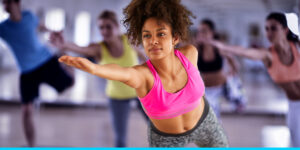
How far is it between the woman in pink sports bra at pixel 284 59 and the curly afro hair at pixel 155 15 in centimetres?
109

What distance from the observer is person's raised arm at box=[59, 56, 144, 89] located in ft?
3.55

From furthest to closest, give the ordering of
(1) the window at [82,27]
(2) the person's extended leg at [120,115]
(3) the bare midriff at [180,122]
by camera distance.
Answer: (1) the window at [82,27] → (2) the person's extended leg at [120,115] → (3) the bare midriff at [180,122]

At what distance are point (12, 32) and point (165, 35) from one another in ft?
6.83

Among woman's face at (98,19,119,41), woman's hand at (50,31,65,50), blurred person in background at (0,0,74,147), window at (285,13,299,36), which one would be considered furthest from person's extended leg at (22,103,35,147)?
window at (285,13,299,36)

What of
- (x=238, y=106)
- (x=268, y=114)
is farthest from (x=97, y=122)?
(x=268, y=114)

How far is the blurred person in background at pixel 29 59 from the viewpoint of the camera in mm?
2885

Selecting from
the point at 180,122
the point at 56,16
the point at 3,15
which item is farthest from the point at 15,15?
the point at 56,16

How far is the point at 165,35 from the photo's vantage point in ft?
4.36

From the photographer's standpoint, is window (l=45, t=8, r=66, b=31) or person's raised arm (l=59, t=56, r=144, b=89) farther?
window (l=45, t=8, r=66, b=31)

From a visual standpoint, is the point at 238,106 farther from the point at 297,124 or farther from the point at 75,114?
the point at 75,114

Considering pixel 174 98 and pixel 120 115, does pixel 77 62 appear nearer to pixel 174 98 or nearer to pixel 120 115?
pixel 174 98

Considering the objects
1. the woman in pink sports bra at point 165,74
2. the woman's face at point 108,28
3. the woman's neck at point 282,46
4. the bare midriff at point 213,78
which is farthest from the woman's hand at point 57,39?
the woman's neck at point 282,46

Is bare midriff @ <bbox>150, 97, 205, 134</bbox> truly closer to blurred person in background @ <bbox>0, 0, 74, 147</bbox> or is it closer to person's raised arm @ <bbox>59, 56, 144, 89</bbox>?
person's raised arm @ <bbox>59, 56, 144, 89</bbox>

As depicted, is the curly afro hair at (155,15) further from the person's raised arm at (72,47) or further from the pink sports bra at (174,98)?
the person's raised arm at (72,47)
